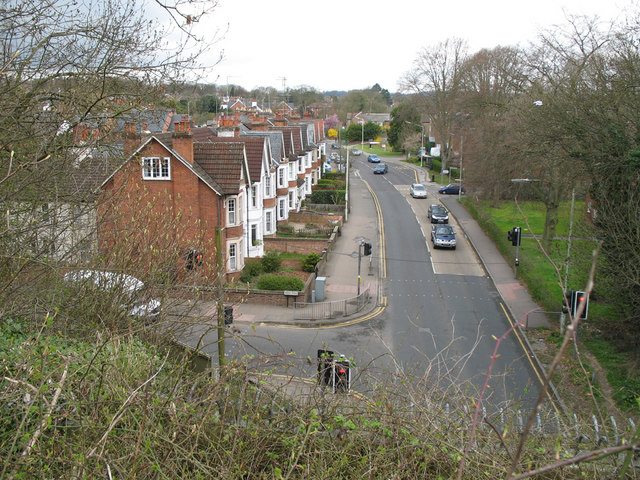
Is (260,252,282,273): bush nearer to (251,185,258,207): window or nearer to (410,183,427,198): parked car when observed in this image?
(251,185,258,207): window

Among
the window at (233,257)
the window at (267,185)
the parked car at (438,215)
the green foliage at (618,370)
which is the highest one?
the window at (267,185)

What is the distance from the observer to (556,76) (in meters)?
29.6

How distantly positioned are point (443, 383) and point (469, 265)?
1776 cm

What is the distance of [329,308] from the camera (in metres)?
24.4

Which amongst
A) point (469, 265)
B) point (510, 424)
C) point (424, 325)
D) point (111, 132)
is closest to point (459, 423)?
point (510, 424)

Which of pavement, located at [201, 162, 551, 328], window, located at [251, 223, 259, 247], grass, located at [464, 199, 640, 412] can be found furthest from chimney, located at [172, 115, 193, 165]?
grass, located at [464, 199, 640, 412]

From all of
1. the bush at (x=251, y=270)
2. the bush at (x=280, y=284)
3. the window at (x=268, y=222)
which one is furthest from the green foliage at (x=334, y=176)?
the bush at (x=280, y=284)

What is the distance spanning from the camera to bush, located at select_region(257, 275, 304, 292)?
25656 mm

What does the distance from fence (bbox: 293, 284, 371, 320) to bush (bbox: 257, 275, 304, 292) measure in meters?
0.92

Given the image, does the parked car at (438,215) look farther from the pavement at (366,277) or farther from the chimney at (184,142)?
the chimney at (184,142)

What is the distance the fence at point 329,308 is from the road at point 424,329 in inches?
A: 42.7

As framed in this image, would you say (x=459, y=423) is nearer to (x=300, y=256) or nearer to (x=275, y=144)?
(x=300, y=256)

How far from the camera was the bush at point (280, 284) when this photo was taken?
25.7m

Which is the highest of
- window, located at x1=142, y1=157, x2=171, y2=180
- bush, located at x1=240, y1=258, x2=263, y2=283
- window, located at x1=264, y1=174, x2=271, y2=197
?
window, located at x1=142, y1=157, x2=171, y2=180
